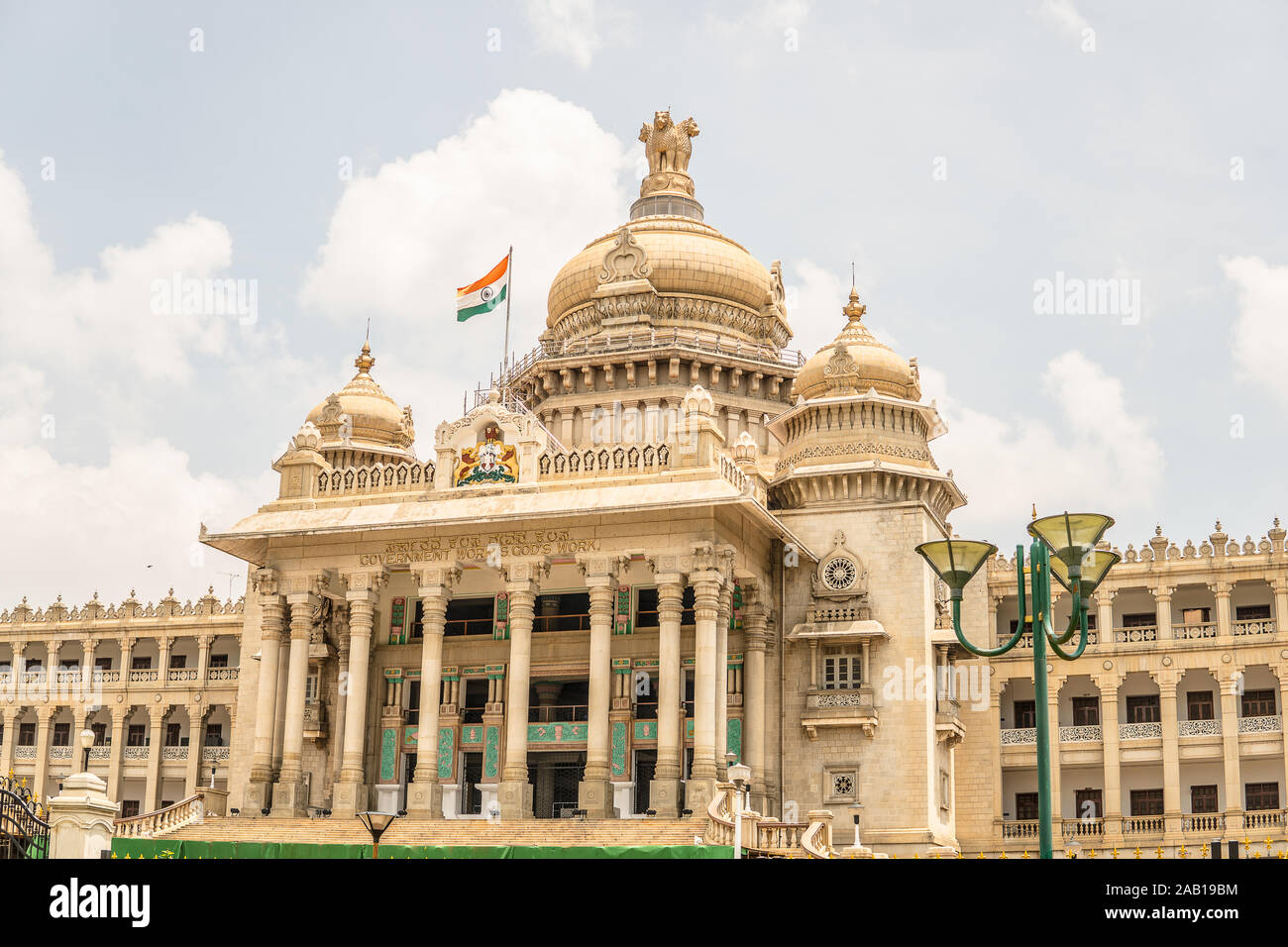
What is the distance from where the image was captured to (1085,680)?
52312 millimetres

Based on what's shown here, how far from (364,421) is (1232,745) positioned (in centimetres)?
3223

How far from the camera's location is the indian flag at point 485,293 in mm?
50375

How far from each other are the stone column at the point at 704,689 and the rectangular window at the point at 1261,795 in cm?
1949

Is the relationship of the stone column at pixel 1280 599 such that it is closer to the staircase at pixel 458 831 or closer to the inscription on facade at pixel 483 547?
the staircase at pixel 458 831

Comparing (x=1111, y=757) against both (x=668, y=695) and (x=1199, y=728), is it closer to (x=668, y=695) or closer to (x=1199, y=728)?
(x=1199, y=728)

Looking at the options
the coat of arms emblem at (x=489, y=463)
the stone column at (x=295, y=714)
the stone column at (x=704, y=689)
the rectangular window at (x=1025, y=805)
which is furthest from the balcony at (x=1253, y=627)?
the stone column at (x=295, y=714)

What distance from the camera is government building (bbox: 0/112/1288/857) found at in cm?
4353

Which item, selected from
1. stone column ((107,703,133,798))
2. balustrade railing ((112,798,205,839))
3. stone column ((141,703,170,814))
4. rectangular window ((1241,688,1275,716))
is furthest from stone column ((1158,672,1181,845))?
stone column ((107,703,133,798))

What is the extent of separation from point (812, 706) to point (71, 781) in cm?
2272

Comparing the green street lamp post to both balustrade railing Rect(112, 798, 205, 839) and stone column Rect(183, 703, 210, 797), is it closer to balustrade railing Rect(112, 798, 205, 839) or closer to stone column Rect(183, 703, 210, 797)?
balustrade railing Rect(112, 798, 205, 839)

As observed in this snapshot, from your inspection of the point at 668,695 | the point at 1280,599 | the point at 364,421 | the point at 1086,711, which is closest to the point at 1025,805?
the point at 1086,711

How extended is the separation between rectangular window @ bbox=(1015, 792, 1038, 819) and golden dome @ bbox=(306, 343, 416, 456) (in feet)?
82.7

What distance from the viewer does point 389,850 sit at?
36.1m
